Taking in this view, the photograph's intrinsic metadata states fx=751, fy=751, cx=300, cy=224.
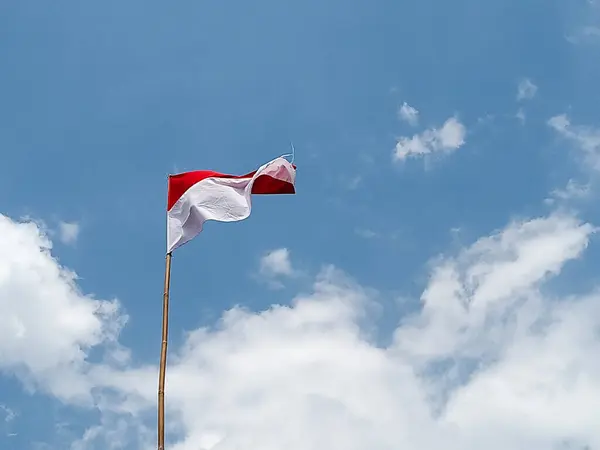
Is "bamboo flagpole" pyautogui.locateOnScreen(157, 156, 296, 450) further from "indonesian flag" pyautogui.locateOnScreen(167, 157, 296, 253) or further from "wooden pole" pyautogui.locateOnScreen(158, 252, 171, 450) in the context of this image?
"wooden pole" pyautogui.locateOnScreen(158, 252, 171, 450)

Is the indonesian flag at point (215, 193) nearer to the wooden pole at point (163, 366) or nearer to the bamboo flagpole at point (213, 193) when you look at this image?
the bamboo flagpole at point (213, 193)

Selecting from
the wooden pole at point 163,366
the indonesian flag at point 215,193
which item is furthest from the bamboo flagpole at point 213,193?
the wooden pole at point 163,366

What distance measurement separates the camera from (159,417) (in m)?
18.1

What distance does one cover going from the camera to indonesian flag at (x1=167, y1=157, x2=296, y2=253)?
25.5 m

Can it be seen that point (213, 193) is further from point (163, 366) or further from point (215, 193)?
point (163, 366)

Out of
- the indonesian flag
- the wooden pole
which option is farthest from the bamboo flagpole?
the wooden pole

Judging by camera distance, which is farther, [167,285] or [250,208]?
[250,208]

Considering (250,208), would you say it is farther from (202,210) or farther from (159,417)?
(159,417)

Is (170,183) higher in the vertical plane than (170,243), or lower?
higher

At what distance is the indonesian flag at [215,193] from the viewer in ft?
83.5

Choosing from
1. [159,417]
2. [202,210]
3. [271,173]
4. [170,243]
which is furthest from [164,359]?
[271,173]

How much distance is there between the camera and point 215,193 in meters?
26.1

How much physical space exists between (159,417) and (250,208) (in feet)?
30.8

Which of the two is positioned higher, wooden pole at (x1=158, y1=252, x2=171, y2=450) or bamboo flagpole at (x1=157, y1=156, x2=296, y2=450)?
bamboo flagpole at (x1=157, y1=156, x2=296, y2=450)
